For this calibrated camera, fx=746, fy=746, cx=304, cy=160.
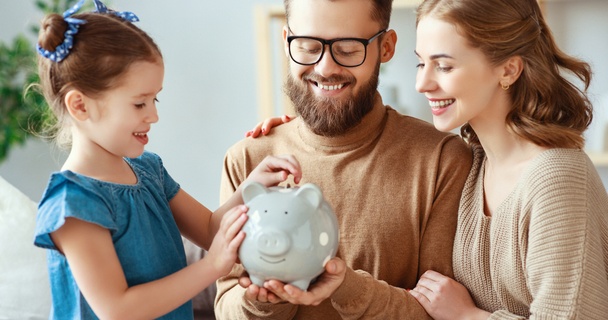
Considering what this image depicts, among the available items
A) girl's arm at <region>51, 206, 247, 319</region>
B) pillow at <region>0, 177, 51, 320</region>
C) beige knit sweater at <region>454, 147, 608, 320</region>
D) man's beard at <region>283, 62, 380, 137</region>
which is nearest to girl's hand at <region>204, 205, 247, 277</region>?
girl's arm at <region>51, 206, 247, 319</region>

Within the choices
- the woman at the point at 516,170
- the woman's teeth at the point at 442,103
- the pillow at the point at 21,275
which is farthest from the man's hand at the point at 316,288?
the pillow at the point at 21,275

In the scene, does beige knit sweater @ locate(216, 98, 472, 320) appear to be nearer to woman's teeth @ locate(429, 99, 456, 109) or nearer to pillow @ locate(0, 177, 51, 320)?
woman's teeth @ locate(429, 99, 456, 109)

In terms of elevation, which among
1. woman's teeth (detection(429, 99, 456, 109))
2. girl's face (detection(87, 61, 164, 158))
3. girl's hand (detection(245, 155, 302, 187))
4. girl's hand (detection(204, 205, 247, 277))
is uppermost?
girl's face (detection(87, 61, 164, 158))

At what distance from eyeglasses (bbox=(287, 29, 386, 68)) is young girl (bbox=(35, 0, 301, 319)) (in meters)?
0.45

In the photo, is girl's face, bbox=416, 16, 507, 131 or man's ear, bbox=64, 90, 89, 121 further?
girl's face, bbox=416, 16, 507, 131

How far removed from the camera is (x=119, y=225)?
57.7 inches

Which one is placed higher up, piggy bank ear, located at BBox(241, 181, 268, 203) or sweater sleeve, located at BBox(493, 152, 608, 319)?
piggy bank ear, located at BBox(241, 181, 268, 203)

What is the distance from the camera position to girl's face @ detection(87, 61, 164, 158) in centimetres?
145

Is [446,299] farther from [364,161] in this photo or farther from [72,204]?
[72,204]

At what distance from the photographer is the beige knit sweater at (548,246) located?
5.21 feet

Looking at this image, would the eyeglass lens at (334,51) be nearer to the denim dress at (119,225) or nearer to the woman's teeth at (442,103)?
the woman's teeth at (442,103)

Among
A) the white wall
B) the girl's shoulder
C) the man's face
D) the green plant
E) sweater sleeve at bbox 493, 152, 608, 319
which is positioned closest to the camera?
the girl's shoulder

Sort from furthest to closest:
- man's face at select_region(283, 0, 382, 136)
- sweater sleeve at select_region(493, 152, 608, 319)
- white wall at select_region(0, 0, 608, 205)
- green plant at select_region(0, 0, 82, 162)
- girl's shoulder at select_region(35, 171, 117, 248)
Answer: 1. white wall at select_region(0, 0, 608, 205)
2. green plant at select_region(0, 0, 82, 162)
3. man's face at select_region(283, 0, 382, 136)
4. sweater sleeve at select_region(493, 152, 608, 319)
5. girl's shoulder at select_region(35, 171, 117, 248)

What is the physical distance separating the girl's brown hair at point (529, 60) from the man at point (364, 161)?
21cm
